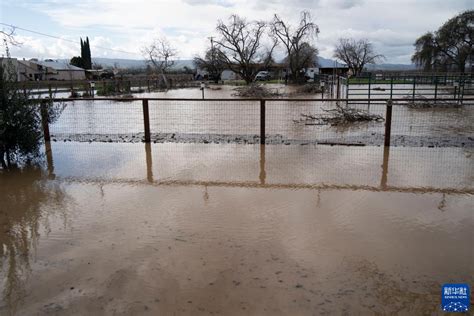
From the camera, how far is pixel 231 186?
6.86 metres

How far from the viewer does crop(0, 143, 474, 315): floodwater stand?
11.8 ft

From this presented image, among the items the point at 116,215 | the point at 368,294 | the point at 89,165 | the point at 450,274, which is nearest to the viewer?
the point at 368,294

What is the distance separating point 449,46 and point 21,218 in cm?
6476

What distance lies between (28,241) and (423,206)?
17.3 feet

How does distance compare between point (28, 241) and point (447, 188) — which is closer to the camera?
point (28, 241)

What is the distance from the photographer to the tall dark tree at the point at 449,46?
55531 millimetres

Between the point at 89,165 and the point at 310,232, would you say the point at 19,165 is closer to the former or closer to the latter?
the point at 89,165

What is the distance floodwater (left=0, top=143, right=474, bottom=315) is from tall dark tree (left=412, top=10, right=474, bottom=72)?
183 ft

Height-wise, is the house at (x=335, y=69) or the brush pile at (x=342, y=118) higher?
the house at (x=335, y=69)

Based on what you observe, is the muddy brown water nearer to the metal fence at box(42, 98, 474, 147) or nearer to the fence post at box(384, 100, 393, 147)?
the metal fence at box(42, 98, 474, 147)

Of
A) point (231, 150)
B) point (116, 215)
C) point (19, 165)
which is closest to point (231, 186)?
Result: point (116, 215)

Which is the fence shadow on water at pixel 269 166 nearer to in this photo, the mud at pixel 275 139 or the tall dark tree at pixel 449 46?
the mud at pixel 275 139

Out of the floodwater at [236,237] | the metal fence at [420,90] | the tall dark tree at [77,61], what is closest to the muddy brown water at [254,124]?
the metal fence at [420,90]

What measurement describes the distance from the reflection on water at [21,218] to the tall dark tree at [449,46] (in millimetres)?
58367
